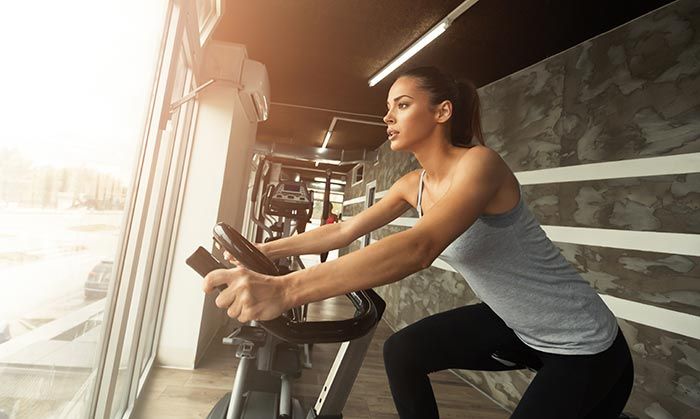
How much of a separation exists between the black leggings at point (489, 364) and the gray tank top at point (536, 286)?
49 mm

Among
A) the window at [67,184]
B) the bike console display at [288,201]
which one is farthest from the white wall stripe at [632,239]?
the window at [67,184]

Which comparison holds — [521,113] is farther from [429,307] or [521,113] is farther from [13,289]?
[13,289]

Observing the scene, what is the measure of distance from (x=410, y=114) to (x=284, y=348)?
1875 mm

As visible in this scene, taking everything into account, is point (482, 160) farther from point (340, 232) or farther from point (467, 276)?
point (340, 232)

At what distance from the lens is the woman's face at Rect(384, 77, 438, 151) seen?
1.06m

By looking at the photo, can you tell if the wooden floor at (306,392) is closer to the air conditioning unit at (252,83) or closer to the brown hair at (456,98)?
the brown hair at (456,98)

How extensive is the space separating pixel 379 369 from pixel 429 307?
966 millimetres

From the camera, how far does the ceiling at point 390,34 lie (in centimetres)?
235

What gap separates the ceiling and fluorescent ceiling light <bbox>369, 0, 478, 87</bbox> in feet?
Answer: 0.13

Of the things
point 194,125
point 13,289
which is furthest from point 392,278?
point 194,125

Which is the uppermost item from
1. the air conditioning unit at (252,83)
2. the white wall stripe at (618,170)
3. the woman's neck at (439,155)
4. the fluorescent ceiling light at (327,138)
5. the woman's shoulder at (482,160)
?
the fluorescent ceiling light at (327,138)

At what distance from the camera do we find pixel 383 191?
6195mm

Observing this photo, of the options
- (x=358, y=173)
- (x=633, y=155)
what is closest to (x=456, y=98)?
(x=633, y=155)

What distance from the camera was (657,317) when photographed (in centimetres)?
187
